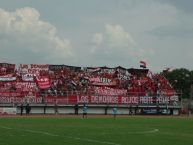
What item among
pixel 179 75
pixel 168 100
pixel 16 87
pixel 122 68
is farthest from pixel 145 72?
pixel 179 75

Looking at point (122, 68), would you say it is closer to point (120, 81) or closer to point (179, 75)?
point (120, 81)

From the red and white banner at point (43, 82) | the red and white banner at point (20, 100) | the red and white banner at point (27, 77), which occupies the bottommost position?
the red and white banner at point (20, 100)

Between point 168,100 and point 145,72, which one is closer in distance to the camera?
point 168,100

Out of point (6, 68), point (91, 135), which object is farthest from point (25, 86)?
point (91, 135)

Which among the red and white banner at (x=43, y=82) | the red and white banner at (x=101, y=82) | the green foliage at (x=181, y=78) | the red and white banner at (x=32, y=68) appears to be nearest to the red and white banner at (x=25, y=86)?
the red and white banner at (x=43, y=82)

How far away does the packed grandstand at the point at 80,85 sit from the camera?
2814 inches

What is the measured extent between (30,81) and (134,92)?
1582 cm

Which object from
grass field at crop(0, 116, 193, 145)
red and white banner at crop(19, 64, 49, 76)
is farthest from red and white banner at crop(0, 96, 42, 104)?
grass field at crop(0, 116, 193, 145)

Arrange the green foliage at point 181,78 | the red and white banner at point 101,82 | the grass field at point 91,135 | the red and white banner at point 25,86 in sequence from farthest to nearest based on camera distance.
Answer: the green foliage at point 181,78 < the red and white banner at point 101,82 < the red and white banner at point 25,86 < the grass field at point 91,135

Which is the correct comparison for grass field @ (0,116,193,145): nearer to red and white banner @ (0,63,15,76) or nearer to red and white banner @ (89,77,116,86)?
red and white banner @ (0,63,15,76)

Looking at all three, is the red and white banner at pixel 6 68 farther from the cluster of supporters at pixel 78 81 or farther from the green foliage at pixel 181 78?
the green foliage at pixel 181 78

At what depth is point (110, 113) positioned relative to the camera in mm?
73125

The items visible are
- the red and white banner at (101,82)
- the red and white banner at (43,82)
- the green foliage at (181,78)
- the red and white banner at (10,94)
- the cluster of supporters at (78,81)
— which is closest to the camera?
the red and white banner at (10,94)

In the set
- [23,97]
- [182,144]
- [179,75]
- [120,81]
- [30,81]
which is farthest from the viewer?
[179,75]
